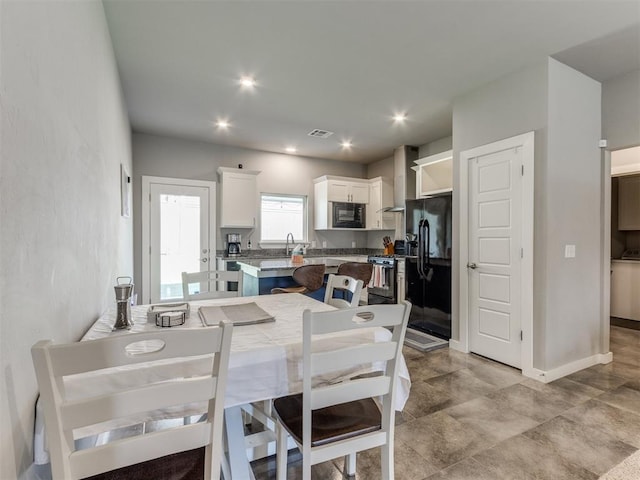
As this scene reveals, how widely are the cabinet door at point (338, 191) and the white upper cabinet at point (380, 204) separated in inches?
20.0

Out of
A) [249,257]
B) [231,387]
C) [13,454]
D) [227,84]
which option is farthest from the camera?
[249,257]

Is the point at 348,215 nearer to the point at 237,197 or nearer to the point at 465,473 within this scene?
the point at 237,197

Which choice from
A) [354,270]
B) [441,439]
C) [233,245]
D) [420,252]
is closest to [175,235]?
[233,245]

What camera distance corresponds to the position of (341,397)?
49.0 inches

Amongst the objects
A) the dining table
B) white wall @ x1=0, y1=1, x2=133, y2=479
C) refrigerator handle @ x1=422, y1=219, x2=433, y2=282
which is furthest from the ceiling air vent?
the dining table

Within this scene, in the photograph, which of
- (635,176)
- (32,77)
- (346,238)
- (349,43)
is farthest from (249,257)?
(635,176)

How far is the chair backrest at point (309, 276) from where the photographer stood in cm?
308

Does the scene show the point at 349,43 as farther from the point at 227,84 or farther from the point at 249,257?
the point at 249,257

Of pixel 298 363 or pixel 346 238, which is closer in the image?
pixel 298 363

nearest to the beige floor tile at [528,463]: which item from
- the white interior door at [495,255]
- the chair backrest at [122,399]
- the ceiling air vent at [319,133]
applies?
the white interior door at [495,255]

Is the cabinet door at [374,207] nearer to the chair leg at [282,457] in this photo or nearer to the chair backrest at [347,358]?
the chair backrest at [347,358]

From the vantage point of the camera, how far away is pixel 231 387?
1177 millimetres

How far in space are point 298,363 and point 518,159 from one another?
2.77m

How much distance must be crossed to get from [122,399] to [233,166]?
502cm
